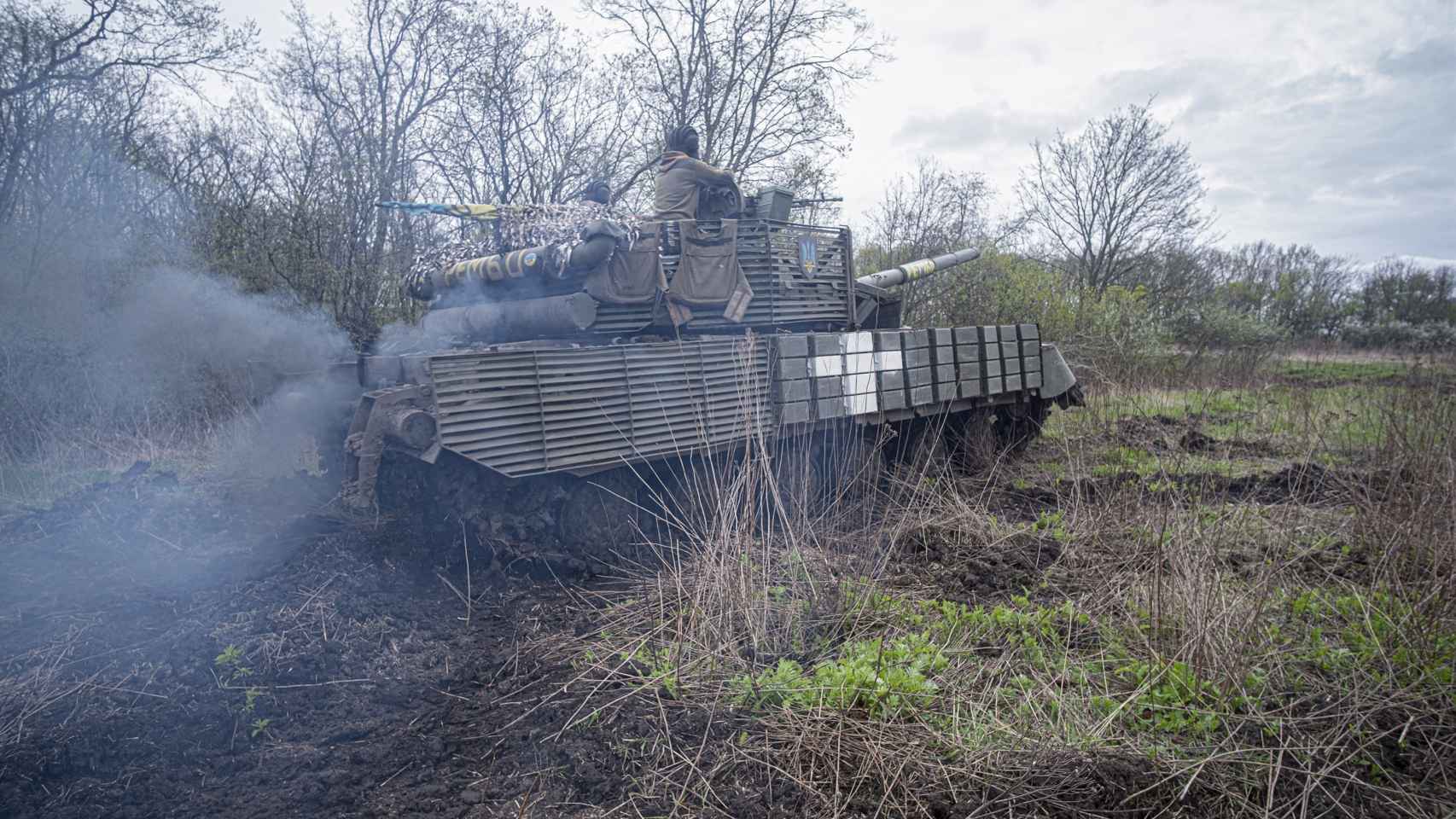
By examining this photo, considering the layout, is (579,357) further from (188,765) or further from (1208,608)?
(1208,608)

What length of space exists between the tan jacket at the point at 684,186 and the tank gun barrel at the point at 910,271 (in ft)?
8.58

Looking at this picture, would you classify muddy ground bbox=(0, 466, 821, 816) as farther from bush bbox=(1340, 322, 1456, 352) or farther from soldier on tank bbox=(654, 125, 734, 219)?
bush bbox=(1340, 322, 1456, 352)

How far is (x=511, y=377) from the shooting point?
5664mm

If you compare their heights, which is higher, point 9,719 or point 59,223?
point 59,223

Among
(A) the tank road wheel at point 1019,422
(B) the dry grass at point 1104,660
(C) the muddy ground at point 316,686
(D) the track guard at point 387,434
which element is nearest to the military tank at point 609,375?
(D) the track guard at point 387,434

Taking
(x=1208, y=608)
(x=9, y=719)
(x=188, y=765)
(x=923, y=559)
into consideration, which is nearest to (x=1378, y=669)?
(x=1208, y=608)

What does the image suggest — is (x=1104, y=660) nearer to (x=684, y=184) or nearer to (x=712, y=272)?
(x=712, y=272)

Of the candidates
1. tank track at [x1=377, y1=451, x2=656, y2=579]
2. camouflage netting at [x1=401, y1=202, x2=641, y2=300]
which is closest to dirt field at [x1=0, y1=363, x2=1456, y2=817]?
tank track at [x1=377, y1=451, x2=656, y2=579]

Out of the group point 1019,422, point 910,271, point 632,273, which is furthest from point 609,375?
point 1019,422

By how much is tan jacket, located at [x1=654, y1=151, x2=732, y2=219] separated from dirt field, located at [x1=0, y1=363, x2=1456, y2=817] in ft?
10.5

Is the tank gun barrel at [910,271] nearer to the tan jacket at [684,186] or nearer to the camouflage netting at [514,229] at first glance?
the tan jacket at [684,186]

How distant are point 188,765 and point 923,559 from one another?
4091mm

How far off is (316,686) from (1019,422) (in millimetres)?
8616

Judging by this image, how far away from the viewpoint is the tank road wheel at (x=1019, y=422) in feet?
34.9
